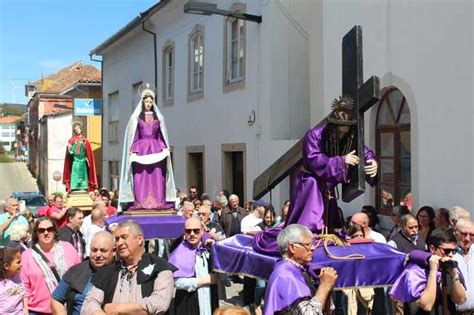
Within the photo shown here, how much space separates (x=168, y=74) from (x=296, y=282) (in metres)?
16.3

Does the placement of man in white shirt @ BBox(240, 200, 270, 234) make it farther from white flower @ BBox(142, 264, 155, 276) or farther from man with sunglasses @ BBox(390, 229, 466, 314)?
white flower @ BBox(142, 264, 155, 276)

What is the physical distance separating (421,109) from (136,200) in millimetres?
4304

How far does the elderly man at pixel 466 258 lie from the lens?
4.27 metres

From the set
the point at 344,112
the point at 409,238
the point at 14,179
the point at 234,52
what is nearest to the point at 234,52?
the point at 234,52

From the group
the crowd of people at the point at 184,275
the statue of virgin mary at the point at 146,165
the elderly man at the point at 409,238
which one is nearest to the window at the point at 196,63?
the statue of virgin mary at the point at 146,165

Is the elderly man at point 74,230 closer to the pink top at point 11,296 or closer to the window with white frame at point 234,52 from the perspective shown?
the pink top at point 11,296

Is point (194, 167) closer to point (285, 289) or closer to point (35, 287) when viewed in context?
point (35, 287)

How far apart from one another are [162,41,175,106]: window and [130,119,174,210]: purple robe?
403 inches

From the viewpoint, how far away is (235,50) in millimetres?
14711

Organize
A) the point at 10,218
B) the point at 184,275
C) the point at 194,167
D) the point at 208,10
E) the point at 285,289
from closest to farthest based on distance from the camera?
1. the point at 285,289
2. the point at 184,275
3. the point at 10,218
4. the point at 208,10
5. the point at 194,167

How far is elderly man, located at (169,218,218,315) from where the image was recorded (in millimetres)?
5277

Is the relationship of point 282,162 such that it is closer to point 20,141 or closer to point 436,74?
point 436,74

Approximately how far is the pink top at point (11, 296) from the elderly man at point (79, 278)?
56cm

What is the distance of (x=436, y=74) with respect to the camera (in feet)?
27.3
